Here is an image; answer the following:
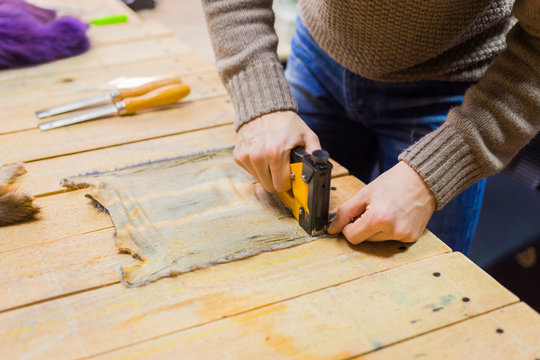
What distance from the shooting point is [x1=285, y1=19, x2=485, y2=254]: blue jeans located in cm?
93

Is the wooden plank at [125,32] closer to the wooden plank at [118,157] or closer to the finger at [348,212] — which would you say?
the wooden plank at [118,157]

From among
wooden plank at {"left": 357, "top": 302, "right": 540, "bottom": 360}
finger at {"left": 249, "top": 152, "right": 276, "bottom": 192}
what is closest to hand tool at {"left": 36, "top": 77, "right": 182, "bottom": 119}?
finger at {"left": 249, "top": 152, "right": 276, "bottom": 192}

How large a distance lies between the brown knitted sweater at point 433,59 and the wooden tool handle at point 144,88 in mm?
179

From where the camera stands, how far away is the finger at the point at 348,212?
0.69 m

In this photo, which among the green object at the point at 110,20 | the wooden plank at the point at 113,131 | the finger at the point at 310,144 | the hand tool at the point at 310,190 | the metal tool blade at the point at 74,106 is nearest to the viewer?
the hand tool at the point at 310,190

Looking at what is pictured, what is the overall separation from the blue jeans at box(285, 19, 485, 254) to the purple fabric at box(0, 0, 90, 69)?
0.55m

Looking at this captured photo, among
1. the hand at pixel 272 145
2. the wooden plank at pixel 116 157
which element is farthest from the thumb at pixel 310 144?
the wooden plank at pixel 116 157

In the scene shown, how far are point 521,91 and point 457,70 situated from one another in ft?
0.60

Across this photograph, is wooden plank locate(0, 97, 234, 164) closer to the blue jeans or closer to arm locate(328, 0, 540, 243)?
the blue jeans

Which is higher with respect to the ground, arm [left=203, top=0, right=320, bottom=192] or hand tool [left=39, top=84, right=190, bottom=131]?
arm [left=203, top=0, right=320, bottom=192]

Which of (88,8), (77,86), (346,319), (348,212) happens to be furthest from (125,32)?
(346,319)

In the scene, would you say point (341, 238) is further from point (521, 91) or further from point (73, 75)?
point (73, 75)

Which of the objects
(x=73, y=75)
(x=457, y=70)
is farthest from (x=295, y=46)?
(x=73, y=75)

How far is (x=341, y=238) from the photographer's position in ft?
2.31
